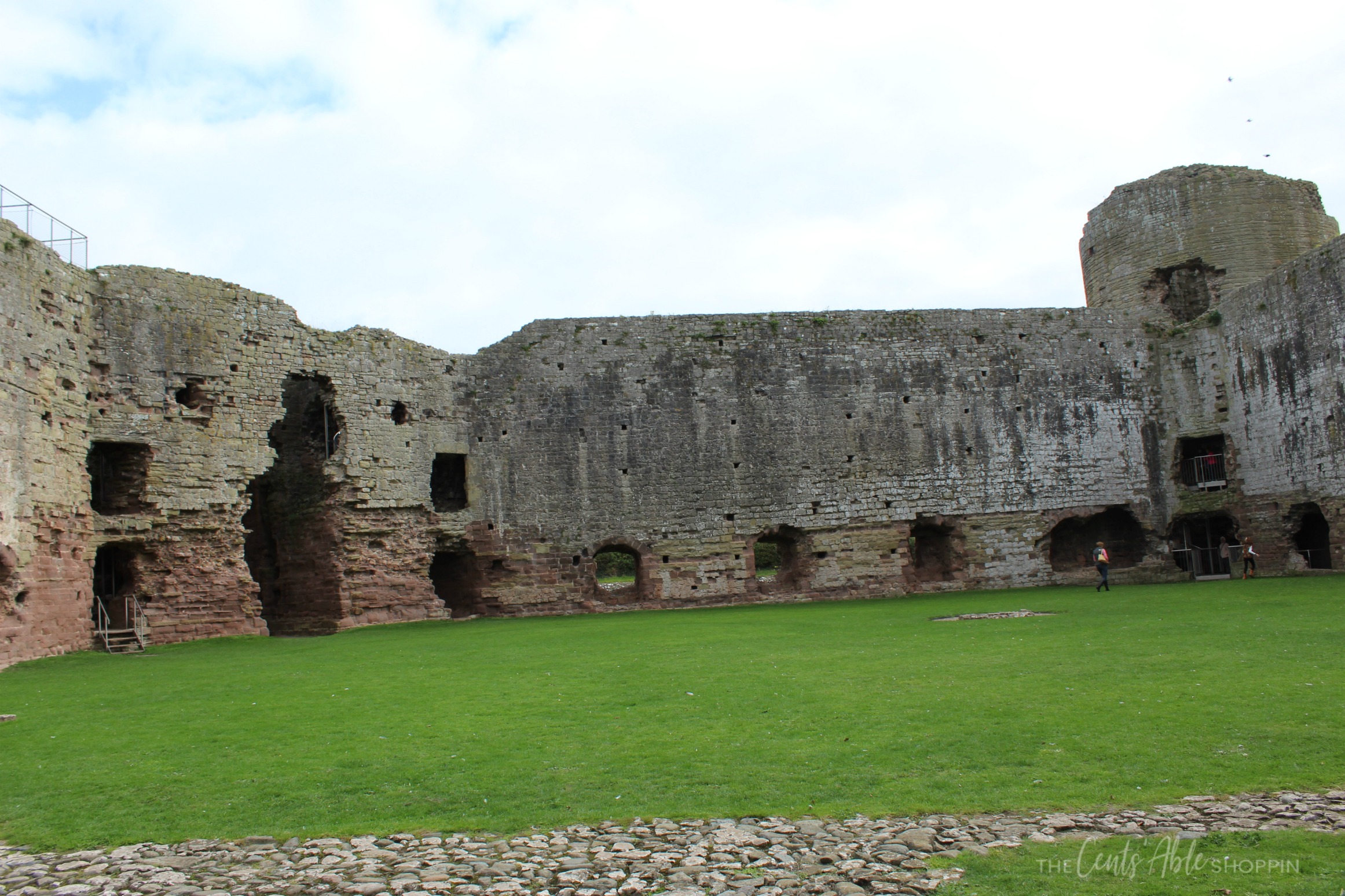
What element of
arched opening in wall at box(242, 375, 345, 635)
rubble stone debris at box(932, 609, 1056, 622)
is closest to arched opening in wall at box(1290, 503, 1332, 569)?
rubble stone debris at box(932, 609, 1056, 622)

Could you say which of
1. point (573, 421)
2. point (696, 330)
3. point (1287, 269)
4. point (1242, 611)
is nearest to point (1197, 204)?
point (1287, 269)

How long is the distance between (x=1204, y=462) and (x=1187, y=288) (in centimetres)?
464

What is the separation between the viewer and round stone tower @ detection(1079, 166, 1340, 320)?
934 inches

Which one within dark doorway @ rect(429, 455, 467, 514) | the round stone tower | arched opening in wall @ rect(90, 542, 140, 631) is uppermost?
the round stone tower

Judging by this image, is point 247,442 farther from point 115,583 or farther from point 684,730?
point 684,730

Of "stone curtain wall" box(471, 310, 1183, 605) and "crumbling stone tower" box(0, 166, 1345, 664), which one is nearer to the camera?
"crumbling stone tower" box(0, 166, 1345, 664)

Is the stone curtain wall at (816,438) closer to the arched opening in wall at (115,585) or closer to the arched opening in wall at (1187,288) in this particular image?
the arched opening in wall at (1187,288)

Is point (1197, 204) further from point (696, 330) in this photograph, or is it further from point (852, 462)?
point (696, 330)

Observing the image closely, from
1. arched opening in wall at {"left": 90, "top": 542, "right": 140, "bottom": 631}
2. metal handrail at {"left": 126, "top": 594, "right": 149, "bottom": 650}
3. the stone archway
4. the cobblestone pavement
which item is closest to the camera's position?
the cobblestone pavement

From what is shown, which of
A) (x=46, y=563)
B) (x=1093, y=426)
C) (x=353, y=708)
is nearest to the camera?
(x=353, y=708)

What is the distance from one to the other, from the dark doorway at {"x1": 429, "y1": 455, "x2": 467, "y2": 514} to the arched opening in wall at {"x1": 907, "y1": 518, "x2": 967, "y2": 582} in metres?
10.7

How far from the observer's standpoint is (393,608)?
19703mm

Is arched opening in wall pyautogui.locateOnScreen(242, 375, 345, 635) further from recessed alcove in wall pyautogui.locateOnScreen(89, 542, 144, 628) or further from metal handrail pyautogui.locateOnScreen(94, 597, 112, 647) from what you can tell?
metal handrail pyautogui.locateOnScreen(94, 597, 112, 647)

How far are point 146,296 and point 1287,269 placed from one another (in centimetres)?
2259
